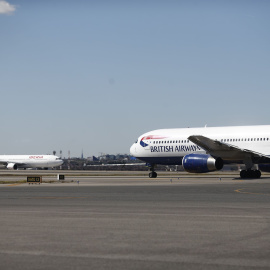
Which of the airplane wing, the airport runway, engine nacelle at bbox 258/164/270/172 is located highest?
the airplane wing

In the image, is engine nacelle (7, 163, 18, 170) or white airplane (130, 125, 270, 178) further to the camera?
engine nacelle (7, 163, 18, 170)

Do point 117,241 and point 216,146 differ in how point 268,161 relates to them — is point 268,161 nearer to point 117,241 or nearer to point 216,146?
point 216,146

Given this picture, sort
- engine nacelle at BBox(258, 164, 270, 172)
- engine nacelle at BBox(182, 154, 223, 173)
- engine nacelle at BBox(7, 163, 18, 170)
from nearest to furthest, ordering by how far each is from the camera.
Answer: engine nacelle at BBox(182, 154, 223, 173) → engine nacelle at BBox(258, 164, 270, 172) → engine nacelle at BBox(7, 163, 18, 170)

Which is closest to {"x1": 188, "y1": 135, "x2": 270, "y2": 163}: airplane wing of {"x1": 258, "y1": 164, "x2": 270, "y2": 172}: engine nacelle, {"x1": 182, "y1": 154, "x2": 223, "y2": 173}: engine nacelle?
{"x1": 182, "y1": 154, "x2": 223, "y2": 173}: engine nacelle

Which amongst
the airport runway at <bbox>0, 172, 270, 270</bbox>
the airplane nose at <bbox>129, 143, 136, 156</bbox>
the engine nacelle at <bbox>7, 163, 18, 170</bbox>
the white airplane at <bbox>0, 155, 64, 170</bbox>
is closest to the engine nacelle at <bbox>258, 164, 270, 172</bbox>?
the airplane nose at <bbox>129, 143, 136, 156</bbox>

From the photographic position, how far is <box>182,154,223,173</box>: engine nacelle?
45.2m

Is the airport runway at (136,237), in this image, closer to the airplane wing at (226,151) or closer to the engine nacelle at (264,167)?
→ the airplane wing at (226,151)

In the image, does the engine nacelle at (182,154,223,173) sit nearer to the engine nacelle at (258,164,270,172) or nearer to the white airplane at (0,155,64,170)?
the engine nacelle at (258,164,270,172)

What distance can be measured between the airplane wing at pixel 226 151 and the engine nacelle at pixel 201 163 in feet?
3.15

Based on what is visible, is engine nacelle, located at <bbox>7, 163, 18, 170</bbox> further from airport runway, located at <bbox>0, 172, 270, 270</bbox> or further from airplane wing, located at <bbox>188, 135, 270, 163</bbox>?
airport runway, located at <bbox>0, 172, 270, 270</bbox>

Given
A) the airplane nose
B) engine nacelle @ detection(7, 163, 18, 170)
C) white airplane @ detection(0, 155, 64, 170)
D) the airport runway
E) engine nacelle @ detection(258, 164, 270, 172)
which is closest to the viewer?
the airport runway

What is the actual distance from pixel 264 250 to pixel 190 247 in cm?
136

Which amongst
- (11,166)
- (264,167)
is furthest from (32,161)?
(264,167)

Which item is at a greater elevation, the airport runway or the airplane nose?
the airplane nose
